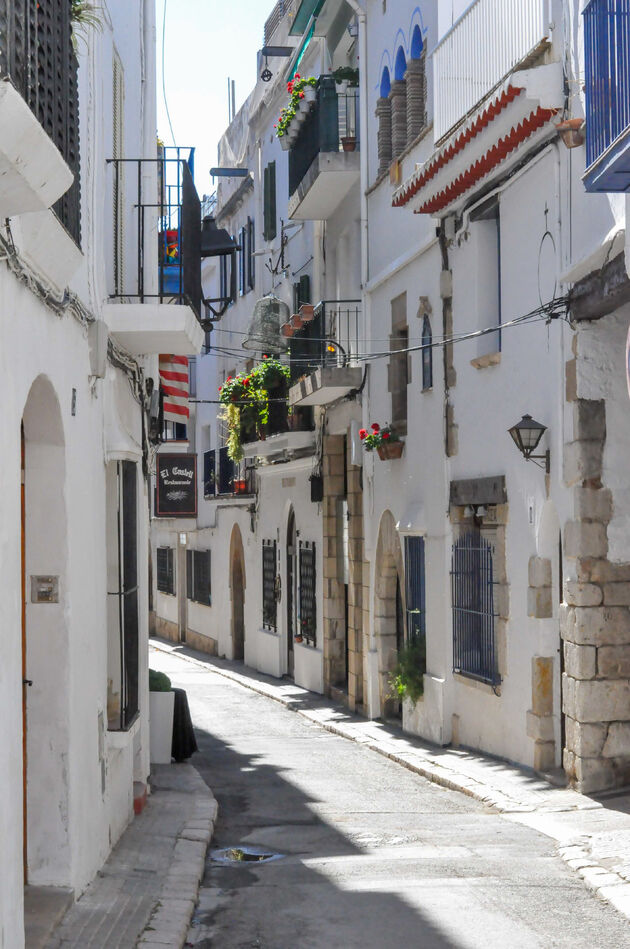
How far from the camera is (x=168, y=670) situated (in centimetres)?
2853

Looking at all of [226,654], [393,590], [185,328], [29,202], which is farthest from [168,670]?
[29,202]

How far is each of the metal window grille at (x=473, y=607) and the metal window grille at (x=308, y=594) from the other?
7.87 metres

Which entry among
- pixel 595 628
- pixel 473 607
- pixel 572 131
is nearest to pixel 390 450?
pixel 473 607

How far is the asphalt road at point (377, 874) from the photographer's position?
768 cm

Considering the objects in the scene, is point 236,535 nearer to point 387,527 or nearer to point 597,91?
point 387,527

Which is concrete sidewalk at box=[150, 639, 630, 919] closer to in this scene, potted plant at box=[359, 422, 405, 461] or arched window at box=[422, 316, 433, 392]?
potted plant at box=[359, 422, 405, 461]

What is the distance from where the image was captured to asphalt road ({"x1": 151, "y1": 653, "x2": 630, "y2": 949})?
25.2ft

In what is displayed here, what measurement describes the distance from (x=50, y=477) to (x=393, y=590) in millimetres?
11285

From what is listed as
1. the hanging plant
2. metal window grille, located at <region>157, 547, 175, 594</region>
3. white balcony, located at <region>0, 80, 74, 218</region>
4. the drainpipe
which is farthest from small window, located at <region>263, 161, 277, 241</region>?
white balcony, located at <region>0, 80, 74, 218</region>

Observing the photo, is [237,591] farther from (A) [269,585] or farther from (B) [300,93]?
(B) [300,93]

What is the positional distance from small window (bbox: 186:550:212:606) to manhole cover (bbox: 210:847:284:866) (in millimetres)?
23158

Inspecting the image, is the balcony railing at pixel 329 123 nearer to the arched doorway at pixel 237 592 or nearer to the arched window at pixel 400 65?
the arched window at pixel 400 65

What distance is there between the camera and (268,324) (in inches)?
957

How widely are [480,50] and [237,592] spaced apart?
63.0 feet
